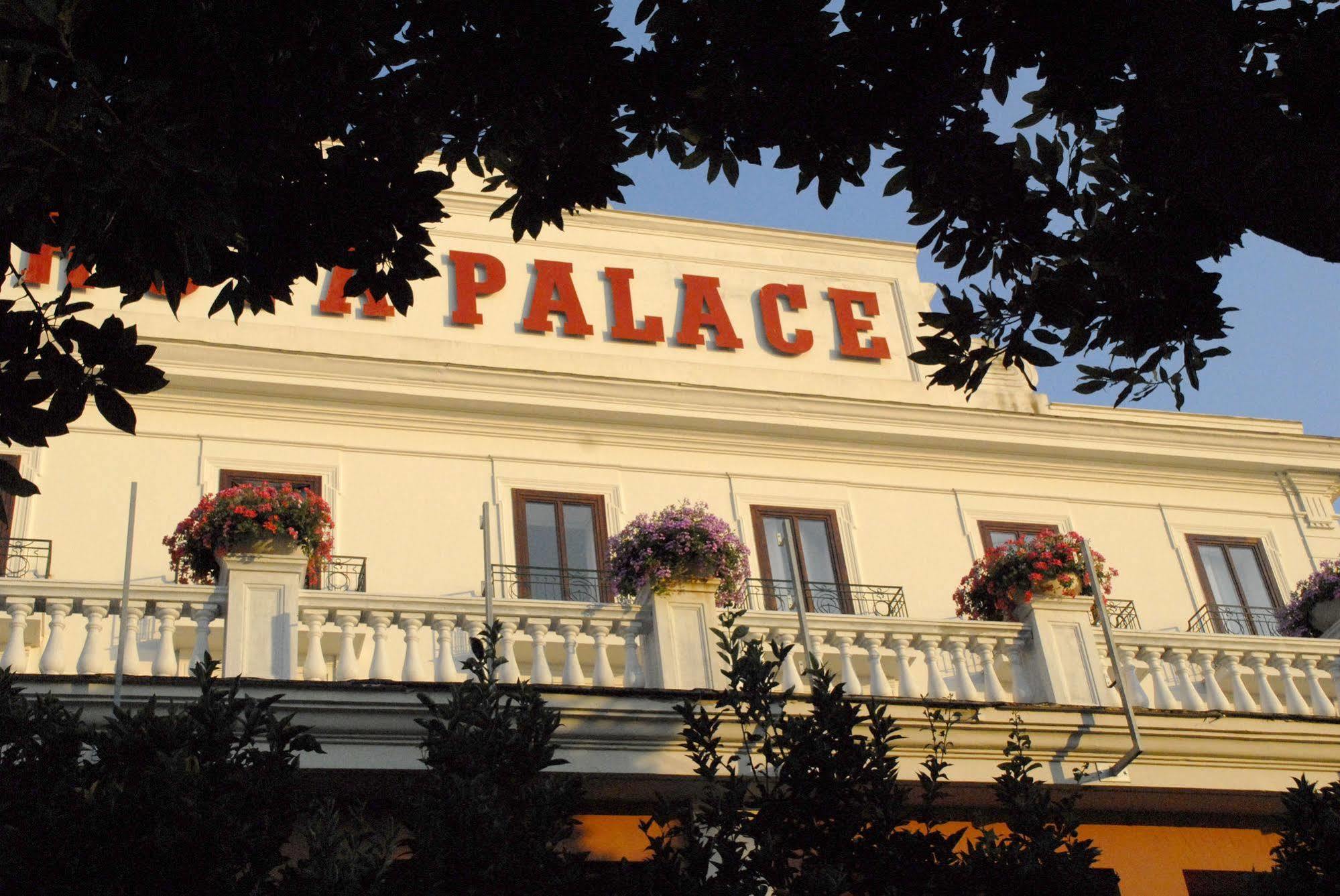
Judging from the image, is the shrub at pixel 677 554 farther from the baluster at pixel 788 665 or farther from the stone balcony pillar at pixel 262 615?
the stone balcony pillar at pixel 262 615

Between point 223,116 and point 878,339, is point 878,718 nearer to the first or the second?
point 223,116

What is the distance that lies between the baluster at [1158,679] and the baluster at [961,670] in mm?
1717

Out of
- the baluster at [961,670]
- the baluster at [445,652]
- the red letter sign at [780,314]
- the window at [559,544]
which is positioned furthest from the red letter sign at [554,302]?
the baluster at [961,670]

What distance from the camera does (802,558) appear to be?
1828cm

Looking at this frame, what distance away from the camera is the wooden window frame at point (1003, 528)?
1928 centimetres

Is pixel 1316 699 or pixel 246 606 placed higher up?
pixel 246 606

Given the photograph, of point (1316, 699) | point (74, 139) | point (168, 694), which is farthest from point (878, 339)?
point (74, 139)

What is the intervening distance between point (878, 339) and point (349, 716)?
36.3 ft

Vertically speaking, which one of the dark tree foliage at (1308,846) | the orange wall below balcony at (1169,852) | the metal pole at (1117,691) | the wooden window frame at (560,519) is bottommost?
the dark tree foliage at (1308,846)

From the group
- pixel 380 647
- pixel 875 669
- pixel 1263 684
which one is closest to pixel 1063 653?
pixel 875 669

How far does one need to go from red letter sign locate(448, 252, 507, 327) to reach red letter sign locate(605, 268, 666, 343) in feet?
4.65

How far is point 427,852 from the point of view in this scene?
7727 mm

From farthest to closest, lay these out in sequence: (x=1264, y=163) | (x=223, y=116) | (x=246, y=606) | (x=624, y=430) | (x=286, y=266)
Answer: (x=624, y=430) < (x=246, y=606) < (x=286, y=266) < (x=223, y=116) < (x=1264, y=163)

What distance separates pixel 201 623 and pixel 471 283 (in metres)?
7.67
